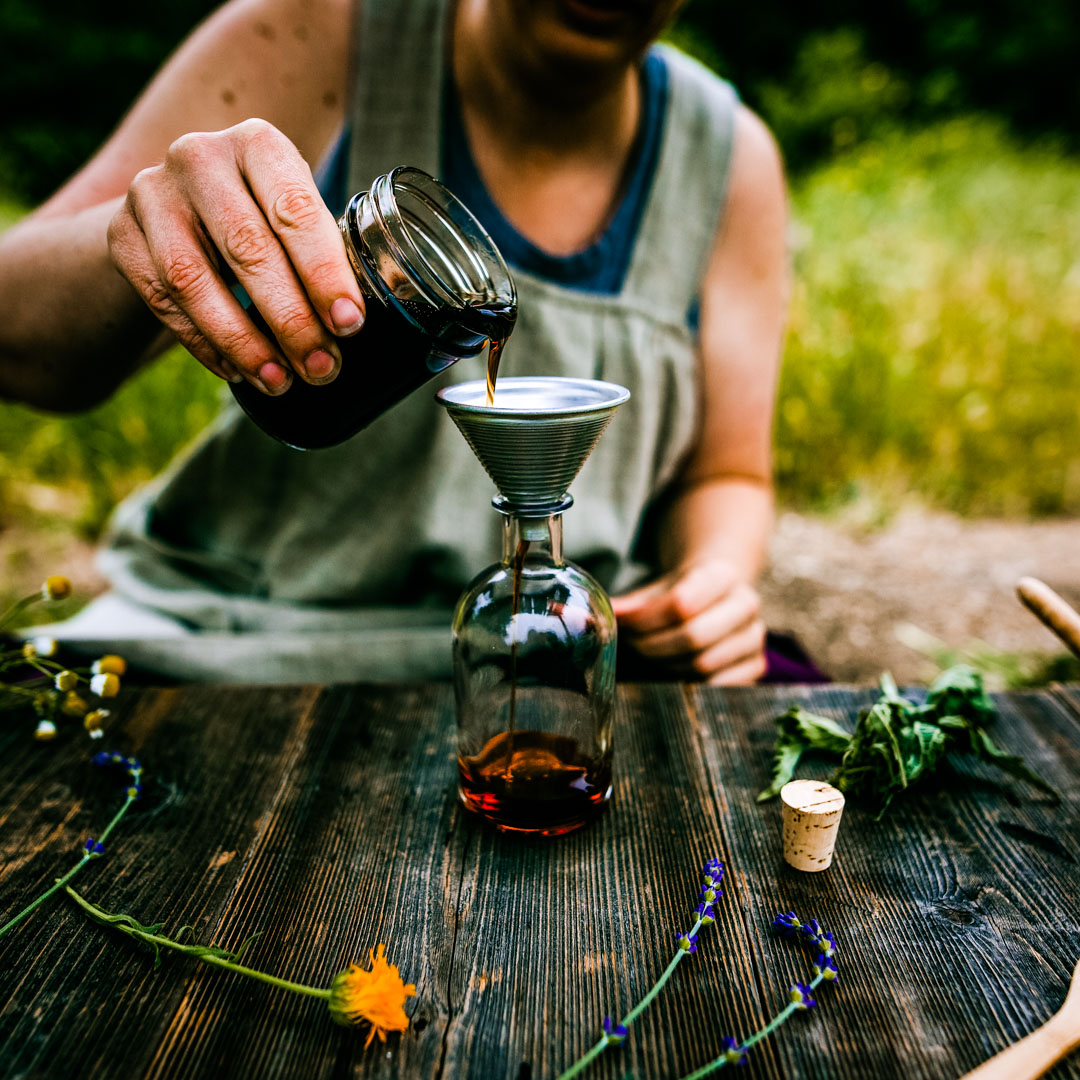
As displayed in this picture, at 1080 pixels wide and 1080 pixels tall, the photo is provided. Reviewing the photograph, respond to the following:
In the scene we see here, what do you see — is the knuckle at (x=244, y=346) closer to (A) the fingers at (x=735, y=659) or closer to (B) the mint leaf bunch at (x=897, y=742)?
(B) the mint leaf bunch at (x=897, y=742)

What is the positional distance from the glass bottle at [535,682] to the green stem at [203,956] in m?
0.27

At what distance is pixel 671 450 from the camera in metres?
1.72

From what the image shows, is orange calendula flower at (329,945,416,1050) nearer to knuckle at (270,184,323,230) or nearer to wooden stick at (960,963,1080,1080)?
wooden stick at (960,963,1080,1080)

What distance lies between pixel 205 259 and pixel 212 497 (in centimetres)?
89

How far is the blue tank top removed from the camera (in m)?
1.52

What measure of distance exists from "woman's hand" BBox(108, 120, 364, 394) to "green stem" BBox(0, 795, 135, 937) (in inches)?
18.5

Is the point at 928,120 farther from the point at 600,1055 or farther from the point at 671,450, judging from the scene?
the point at 600,1055

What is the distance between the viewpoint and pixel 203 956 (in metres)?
0.76

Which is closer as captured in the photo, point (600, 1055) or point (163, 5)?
point (600, 1055)

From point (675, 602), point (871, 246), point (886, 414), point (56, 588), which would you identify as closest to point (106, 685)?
point (56, 588)

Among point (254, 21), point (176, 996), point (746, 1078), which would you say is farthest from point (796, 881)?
point (254, 21)

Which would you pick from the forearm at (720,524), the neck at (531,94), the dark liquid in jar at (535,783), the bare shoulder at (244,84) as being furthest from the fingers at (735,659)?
the bare shoulder at (244,84)

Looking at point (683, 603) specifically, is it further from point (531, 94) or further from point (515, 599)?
point (531, 94)

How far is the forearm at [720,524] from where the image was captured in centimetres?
163
